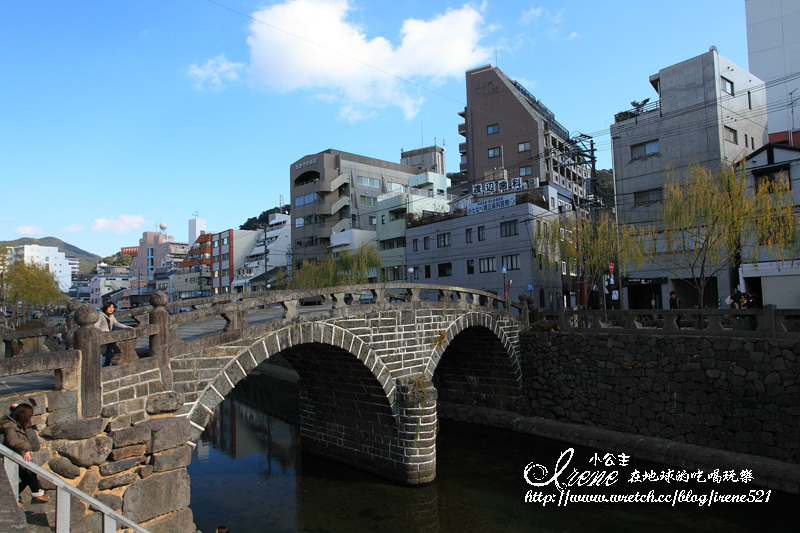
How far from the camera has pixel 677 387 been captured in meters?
16.2

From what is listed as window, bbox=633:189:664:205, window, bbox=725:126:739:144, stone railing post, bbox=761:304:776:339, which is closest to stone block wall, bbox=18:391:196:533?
stone railing post, bbox=761:304:776:339

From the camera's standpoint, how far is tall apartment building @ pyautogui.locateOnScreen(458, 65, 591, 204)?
49.9m

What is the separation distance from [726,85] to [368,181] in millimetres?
35281

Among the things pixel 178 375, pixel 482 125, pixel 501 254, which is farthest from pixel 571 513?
pixel 482 125

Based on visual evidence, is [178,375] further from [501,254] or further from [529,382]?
[501,254]

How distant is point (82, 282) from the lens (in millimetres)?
118312

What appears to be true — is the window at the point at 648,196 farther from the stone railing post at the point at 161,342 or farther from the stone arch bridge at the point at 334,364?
the stone railing post at the point at 161,342

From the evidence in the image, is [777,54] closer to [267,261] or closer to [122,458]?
[122,458]

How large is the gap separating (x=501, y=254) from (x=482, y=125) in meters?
21.1

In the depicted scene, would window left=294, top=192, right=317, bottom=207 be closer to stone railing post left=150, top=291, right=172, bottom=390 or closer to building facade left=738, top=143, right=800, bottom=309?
building facade left=738, top=143, right=800, bottom=309

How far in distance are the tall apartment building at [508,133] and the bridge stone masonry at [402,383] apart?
1221 inches

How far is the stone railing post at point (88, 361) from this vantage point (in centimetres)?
703

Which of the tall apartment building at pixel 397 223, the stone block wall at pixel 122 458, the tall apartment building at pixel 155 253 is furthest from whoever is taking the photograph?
the tall apartment building at pixel 155 253

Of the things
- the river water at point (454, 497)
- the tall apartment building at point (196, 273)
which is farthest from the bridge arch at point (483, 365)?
the tall apartment building at point (196, 273)
